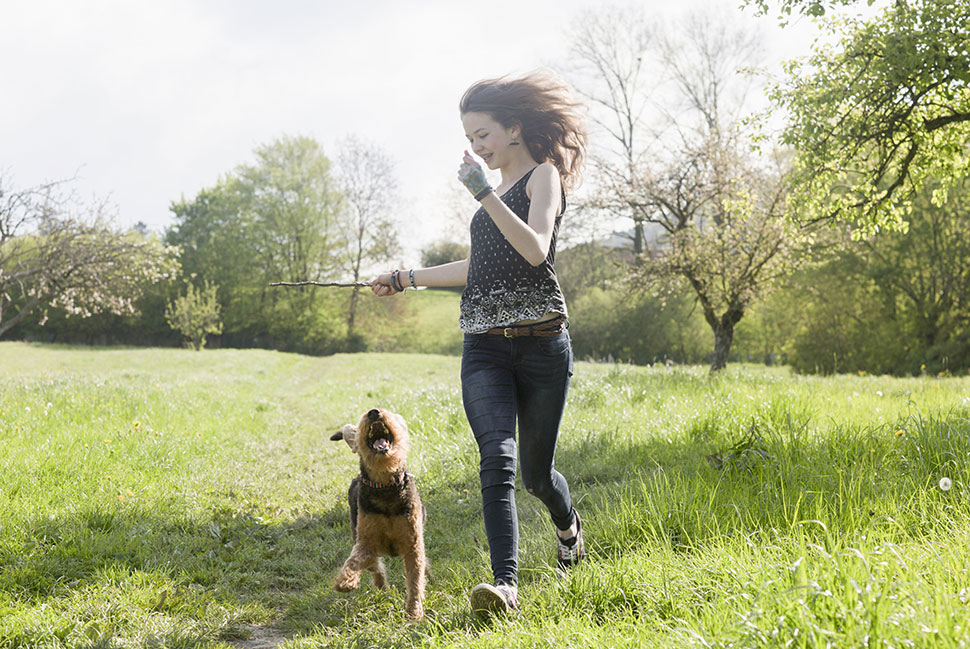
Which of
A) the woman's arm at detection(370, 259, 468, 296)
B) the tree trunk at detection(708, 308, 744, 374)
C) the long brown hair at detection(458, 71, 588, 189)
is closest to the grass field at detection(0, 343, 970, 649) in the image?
the woman's arm at detection(370, 259, 468, 296)

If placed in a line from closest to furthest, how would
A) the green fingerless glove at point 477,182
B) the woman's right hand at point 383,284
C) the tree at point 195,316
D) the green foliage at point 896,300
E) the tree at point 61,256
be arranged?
the green fingerless glove at point 477,182 < the woman's right hand at point 383,284 < the tree at point 61,256 < the green foliage at point 896,300 < the tree at point 195,316

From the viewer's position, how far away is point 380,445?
3455 mm

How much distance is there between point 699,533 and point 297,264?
141 ft

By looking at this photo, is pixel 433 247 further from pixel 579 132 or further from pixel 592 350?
pixel 579 132

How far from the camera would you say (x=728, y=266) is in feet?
50.6

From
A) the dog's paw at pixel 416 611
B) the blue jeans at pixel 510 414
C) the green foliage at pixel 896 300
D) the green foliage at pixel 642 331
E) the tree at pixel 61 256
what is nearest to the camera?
the blue jeans at pixel 510 414

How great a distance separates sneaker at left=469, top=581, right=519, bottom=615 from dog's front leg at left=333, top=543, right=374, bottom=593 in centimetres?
82

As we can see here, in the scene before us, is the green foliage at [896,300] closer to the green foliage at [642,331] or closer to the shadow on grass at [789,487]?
the green foliage at [642,331]

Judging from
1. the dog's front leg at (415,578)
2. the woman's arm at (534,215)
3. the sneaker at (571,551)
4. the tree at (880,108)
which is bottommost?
the dog's front leg at (415,578)

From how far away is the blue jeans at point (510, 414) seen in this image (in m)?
2.95

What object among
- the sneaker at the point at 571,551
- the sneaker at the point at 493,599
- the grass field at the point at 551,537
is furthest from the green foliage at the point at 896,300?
the sneaker at the point at 493,599

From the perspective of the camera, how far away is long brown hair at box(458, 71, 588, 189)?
131 inches

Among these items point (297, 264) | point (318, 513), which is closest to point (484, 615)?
point (318, 513)

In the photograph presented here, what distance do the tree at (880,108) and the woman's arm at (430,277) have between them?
8.12 meters
